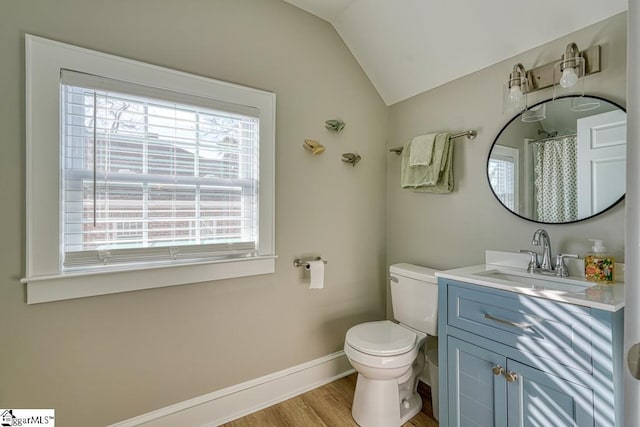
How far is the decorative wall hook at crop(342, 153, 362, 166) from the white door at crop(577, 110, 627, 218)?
126cm

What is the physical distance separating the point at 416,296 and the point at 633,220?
1.59 metres

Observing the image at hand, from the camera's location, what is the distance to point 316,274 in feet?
6.70

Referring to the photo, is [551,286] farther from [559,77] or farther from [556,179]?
[559,77]

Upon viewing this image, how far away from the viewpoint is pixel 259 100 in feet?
6.20

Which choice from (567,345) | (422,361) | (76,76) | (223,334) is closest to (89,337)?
(223,334)

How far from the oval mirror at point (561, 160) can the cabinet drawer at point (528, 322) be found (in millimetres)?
559

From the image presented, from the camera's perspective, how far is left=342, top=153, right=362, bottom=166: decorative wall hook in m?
2.26

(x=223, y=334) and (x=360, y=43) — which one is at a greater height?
(x=360, y=43)

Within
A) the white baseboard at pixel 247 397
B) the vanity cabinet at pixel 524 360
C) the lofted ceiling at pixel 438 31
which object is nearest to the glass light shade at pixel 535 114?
the lofted ceiling at pixel 438 31

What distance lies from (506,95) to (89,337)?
245 centimetres

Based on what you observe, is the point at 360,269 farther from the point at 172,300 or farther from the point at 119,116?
the point at 119,116

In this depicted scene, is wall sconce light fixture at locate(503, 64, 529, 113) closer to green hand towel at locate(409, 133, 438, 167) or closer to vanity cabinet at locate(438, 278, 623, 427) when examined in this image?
green hand towel at locate(409, 133, 438, 167)

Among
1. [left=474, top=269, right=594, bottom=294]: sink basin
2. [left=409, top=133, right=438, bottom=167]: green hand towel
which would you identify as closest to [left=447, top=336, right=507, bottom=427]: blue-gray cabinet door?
[left=474, top=269, right=594, bottom=294]: sink basin

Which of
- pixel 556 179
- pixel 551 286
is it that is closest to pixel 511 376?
pixel 551 286
